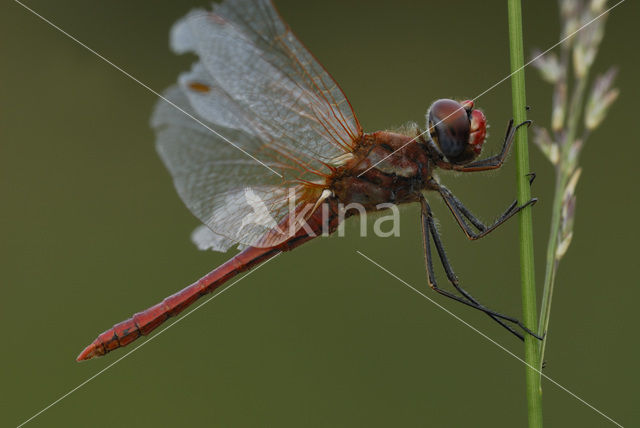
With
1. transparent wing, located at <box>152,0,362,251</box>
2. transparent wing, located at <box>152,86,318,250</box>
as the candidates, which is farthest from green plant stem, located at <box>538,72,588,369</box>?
transparent wing, located at <box>152,86,318,250</box>

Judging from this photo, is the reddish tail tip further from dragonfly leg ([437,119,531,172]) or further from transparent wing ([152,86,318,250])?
dragonfly leg ([437,119,531,172])

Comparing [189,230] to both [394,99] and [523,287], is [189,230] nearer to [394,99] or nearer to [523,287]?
[394,99]

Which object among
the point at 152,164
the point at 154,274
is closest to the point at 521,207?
the point at 154,274

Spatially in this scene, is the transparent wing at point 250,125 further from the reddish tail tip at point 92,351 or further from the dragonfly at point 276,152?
the reddish tail tip at point 92,351

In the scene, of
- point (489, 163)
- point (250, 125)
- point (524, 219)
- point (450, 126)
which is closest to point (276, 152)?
point (250, 125)

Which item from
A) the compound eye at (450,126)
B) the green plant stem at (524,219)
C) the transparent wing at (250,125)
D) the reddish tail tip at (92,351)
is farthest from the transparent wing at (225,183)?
the green plant stem at (524,219)

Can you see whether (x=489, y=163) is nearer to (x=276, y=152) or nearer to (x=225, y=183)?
(x=276, y=152)
